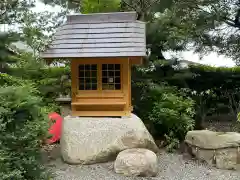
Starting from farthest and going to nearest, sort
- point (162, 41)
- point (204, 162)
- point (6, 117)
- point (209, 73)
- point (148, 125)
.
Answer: point (209, 73) < point (162, 41) < point (148, 125) < point (204, 162) < point (6, 117)

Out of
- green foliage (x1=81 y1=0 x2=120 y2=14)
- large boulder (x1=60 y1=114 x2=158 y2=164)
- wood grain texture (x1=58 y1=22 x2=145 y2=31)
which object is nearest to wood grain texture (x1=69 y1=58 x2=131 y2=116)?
large boulder (x1=60 y1=114 x2=158 y2=164)

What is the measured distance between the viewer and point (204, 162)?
17.4 ft

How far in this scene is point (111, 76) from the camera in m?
5.20

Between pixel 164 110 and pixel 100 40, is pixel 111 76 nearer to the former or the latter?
pixel 100 40

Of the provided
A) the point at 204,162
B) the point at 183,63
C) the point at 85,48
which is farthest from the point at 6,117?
the point at 183,63

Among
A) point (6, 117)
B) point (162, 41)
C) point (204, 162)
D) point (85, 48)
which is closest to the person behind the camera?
point (6, 117)

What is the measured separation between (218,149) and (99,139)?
2.01 m

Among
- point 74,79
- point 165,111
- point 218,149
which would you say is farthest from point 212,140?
point 74,79

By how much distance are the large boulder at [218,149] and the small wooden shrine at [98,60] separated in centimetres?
143

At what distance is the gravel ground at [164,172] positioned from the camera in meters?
4.50

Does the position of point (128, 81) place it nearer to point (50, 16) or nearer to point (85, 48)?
point (85, 48)

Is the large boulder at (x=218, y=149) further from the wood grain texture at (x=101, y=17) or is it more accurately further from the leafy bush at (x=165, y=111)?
the wood grain texture at (x=101, y=17)

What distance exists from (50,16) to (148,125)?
448 centimetres

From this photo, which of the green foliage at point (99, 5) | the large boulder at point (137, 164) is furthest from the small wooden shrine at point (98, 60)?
the green foliage at point (99, 5)
